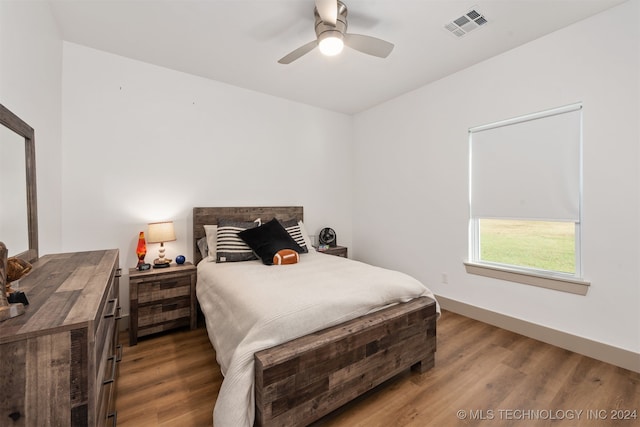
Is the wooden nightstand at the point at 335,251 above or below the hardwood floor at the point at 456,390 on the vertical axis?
above

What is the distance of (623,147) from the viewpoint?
2102mm

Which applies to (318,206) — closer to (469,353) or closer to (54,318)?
(469,353)

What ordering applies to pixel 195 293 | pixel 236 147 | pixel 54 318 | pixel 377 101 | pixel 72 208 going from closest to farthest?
pixel 54 318
pixel 72 208
pixel 195 293
pixel 236 147
pixel 377 101

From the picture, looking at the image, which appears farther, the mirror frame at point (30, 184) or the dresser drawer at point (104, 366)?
the mirror frame at point (30, 184)

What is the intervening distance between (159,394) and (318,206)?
2.92 m

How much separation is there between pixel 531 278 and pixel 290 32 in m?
3.13

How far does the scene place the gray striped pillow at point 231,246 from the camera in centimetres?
276

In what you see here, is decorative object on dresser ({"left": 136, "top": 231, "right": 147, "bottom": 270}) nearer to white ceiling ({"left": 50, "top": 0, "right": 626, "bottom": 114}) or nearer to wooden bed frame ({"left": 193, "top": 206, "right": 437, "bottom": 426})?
white ceiling ({"left": 50, "top": 0, "right": 626, "bottom": 114})

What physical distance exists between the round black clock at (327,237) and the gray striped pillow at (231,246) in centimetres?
147

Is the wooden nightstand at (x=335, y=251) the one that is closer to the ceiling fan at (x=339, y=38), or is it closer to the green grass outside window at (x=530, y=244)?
the green grass outside window at (x=530, y=244)

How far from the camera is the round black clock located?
13.6 feet

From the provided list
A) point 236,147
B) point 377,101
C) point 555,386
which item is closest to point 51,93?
point 236,147

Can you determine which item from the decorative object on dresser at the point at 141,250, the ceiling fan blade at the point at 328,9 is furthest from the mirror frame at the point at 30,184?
the ceiling fan blade at the point at 328,9

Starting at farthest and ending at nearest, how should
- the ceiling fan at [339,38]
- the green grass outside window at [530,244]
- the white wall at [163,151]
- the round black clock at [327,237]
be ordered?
the round black clock at [327,237], the white wall at [163,151], the green grass outside window at [530,244], the ceiling fan at [339,38]
